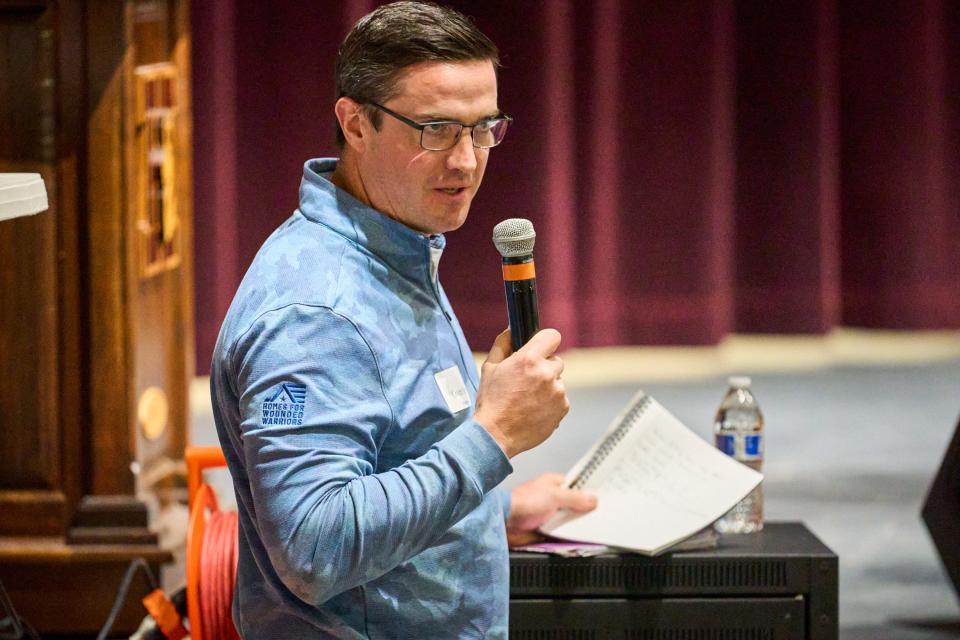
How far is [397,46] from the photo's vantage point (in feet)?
3.74

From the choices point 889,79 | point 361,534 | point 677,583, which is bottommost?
point 677,583

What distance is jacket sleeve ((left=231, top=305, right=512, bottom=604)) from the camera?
1.02m

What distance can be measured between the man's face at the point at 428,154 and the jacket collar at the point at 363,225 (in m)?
0.02

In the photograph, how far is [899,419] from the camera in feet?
14.4

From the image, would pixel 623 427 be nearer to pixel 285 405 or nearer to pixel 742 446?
pixel 742 446

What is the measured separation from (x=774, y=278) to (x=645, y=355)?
633 millimetres

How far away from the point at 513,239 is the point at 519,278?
4 cm

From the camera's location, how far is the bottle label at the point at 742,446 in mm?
1888

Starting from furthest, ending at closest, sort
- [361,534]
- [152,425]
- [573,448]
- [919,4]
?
[919,4] → [573,448] → [152,425] → [361,534]

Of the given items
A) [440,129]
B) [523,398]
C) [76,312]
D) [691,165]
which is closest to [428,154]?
[440,129]

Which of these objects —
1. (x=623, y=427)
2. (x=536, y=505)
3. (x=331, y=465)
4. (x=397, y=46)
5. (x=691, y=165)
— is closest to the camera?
(x=331, y=465)

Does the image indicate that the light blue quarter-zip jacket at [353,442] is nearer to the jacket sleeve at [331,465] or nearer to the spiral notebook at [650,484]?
the jacket sleeve at [331,465]

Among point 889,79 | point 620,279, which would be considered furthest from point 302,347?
point 889,79

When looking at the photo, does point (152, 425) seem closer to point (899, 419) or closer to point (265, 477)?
point (265, 477)
